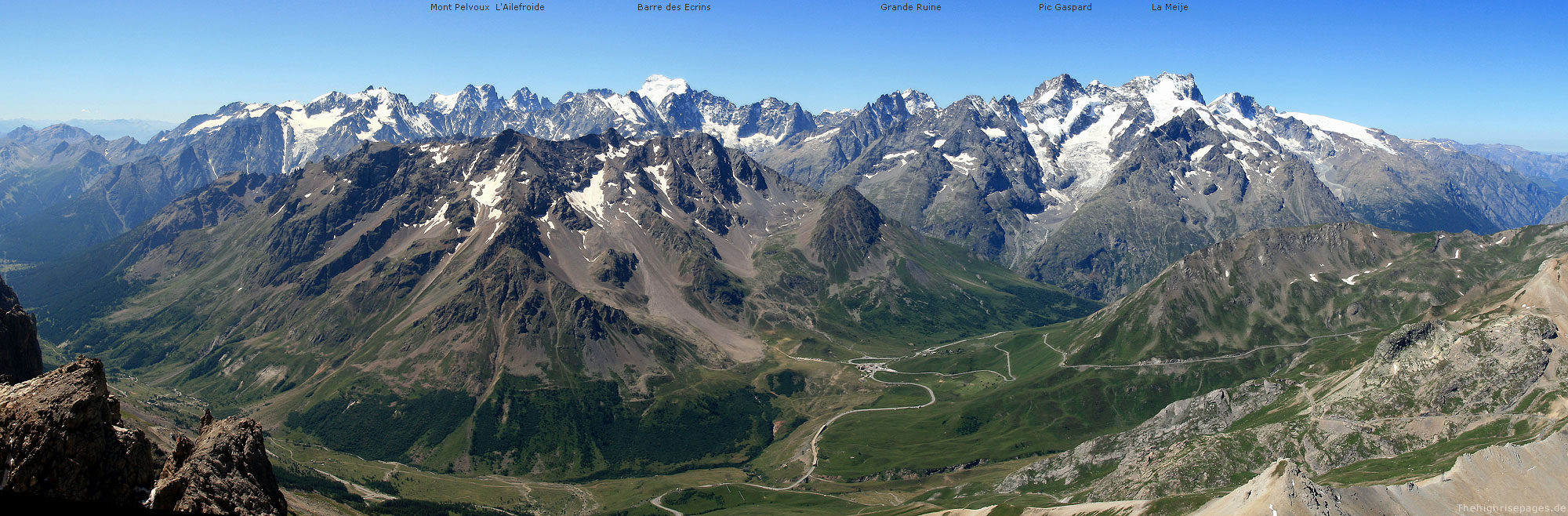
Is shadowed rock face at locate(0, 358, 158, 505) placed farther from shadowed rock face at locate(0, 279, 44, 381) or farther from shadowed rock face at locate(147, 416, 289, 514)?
shadowed rock face at locate(0, 279, 44, 381)

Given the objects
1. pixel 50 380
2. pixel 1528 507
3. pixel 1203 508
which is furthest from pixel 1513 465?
pixel 50 380

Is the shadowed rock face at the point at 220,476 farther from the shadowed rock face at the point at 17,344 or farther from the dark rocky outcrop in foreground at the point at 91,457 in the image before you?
the shadowed rock face at the point at 17,344

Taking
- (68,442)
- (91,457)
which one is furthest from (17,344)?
(68,442)

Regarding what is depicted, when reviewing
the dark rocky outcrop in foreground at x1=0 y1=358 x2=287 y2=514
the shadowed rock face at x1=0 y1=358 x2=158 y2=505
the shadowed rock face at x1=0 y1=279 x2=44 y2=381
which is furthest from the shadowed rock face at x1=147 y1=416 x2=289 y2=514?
the shadowed rock face at x1=0 y1=279 x2=44 y2=381

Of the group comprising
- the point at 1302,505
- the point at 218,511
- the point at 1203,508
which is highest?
the point at 218,511

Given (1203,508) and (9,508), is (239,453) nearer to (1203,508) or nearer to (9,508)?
(9,508)

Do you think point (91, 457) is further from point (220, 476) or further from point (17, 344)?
point (17, 344)

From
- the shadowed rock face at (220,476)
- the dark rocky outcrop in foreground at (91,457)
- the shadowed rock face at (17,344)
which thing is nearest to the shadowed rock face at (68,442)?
the dark rocky outcrop in foreground at (91,457)
